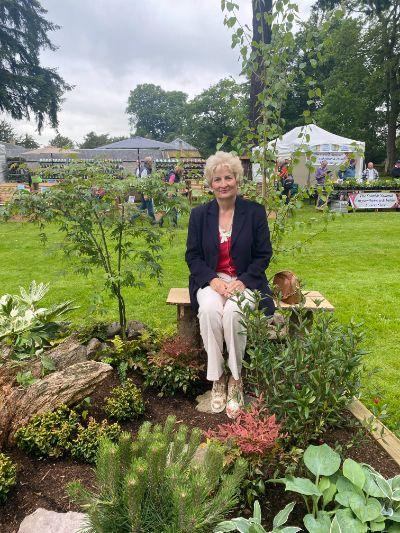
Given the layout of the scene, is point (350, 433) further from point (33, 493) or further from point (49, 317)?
point (49, 317)

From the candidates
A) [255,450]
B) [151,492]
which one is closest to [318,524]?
[255,450]

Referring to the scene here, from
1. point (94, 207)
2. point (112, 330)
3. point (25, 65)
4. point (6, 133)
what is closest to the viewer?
point (94, 207)

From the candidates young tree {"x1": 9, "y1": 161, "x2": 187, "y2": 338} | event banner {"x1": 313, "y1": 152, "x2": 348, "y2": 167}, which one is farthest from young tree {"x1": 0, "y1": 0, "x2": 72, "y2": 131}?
young tree {"x1": 9, "y1": 161, "x2": 187, "y2": 338}

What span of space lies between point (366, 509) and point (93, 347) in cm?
214

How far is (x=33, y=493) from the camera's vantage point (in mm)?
1996

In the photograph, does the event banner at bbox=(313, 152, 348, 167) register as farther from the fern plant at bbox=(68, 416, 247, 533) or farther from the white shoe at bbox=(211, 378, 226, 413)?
the fern plant at bbox=(68, 416, 247, 533)

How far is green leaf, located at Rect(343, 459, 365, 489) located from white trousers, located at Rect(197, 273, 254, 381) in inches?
42.0

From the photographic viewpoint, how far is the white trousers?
270 centimetres

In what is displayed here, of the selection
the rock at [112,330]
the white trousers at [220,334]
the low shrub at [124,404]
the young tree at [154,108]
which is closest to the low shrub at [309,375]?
the white trousers at [220,334]

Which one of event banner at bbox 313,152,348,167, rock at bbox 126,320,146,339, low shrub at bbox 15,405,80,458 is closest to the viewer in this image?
Answer: low shrub at bbox 15,405,80,458

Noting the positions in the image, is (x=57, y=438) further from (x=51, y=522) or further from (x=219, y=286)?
(x=219, y=286)

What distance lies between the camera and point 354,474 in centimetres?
170

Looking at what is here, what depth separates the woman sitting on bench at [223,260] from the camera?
2.76m

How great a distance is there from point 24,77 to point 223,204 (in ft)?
89.7
